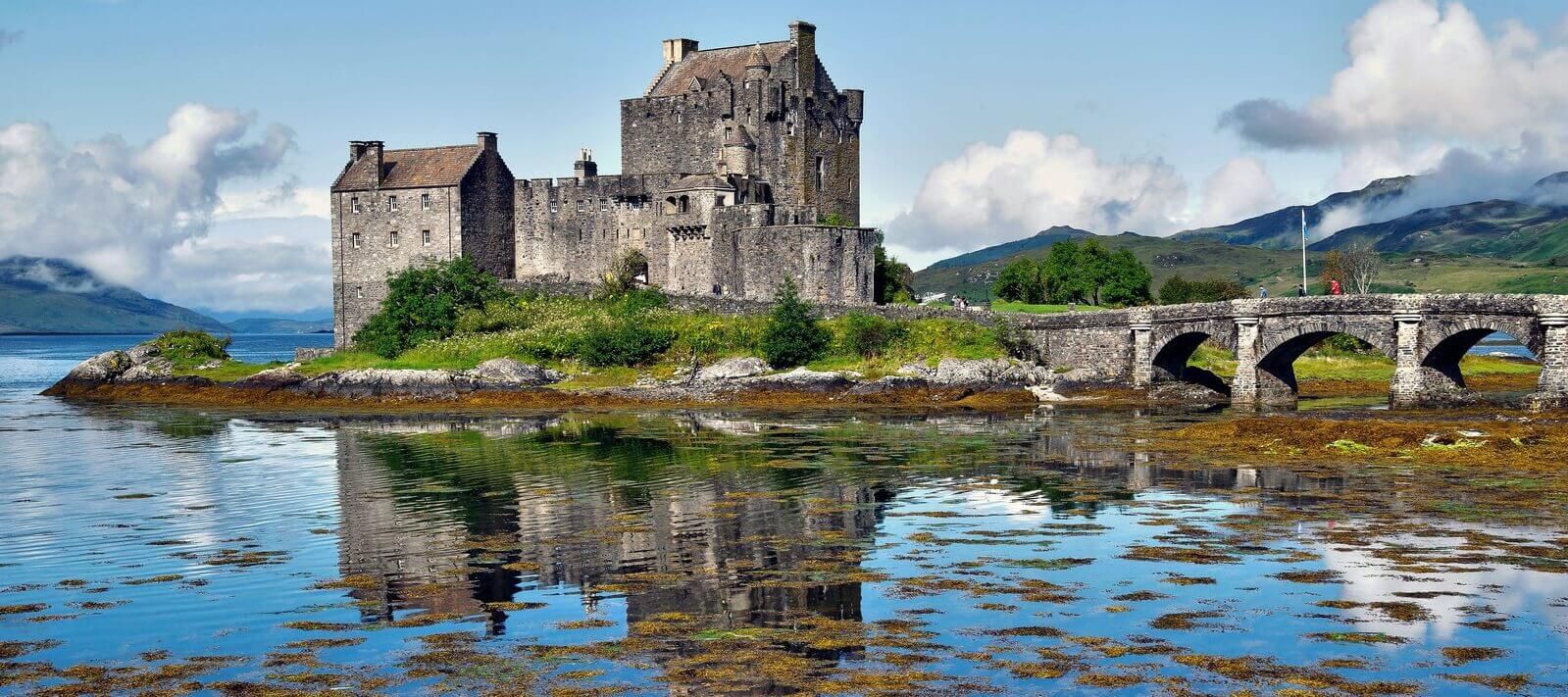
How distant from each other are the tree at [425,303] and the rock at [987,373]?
80.9ft

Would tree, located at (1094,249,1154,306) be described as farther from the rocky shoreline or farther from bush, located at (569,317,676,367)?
bush, located at (569,317,676,367)

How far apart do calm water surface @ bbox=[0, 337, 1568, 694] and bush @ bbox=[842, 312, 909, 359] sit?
23.3 m

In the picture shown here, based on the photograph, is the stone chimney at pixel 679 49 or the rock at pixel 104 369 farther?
the stone chimney at pixel 679 49

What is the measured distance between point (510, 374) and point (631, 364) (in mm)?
5262

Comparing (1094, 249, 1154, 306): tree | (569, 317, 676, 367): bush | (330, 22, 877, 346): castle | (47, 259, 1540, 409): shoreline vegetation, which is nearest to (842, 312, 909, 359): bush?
(47, 259, 1540, 409): shoreline vegetation

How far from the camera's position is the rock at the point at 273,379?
227 feet

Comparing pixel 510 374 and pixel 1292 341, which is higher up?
pixel 1292 341

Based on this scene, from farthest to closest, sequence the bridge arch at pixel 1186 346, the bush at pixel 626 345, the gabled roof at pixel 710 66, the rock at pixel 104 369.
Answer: the gabled roof at pixel 710 66
the rock at pixel 104 369
the bush at pixel 626 345
the bridge arch at pixel 1186 346

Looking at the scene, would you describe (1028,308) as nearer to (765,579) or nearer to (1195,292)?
(1195,292)

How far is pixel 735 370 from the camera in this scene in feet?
216


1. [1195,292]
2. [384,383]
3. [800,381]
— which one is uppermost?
[1195,292]

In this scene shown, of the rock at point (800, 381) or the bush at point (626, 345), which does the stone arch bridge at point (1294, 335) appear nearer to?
the rock at point (800, 381)

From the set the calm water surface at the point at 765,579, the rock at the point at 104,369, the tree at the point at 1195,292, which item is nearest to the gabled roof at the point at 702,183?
the rock at the point at 104,369

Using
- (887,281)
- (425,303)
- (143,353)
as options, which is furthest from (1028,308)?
(143,353)
